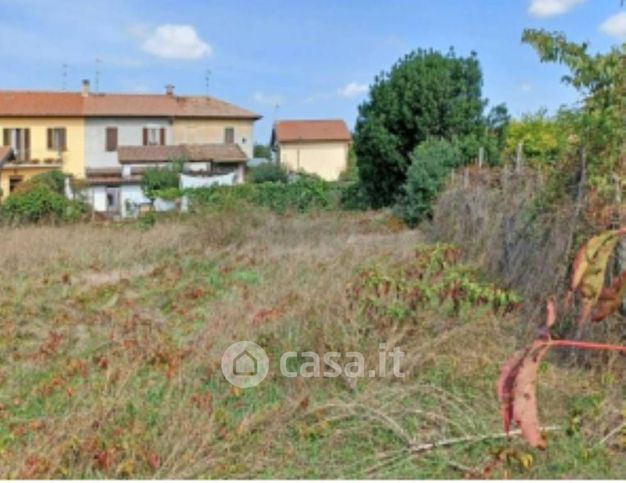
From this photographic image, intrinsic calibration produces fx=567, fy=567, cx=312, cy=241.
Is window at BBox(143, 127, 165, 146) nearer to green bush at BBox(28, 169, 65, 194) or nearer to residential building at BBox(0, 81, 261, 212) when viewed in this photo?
residential building at BBox(0, 81, 261, 212)

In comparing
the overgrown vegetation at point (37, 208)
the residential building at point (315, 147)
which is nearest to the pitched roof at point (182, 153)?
the residential building at point (315, 147)

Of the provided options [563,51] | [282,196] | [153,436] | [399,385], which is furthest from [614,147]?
[282,196]

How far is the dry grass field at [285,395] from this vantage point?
2990 millimetres

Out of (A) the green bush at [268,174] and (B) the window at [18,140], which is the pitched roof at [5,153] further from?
(A) the green bush at [268,174]

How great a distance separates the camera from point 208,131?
34.6 m

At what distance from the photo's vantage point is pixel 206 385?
3.97m

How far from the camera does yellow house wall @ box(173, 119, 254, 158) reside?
111 feet

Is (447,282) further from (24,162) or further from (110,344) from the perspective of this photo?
(24,162)

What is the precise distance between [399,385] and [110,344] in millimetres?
2690

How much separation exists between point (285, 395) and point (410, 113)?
1538cm

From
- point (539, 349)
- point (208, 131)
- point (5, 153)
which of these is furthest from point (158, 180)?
point (539, 349)

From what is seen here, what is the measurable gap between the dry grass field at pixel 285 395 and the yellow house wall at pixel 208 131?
27909 millimetres

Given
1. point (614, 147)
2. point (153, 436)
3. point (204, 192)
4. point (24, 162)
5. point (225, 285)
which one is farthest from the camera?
point (24, 162)

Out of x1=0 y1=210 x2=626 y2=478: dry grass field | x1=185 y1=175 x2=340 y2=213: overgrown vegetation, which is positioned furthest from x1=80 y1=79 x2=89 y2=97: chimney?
x1=0 y1=210 x2=626 y2=478: dry grass field
